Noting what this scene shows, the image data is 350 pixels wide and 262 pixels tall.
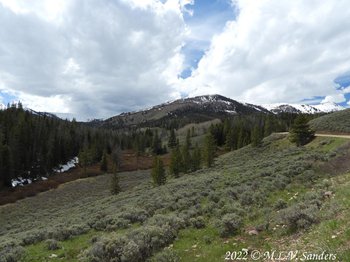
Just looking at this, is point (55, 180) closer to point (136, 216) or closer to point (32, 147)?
point (32, 147)

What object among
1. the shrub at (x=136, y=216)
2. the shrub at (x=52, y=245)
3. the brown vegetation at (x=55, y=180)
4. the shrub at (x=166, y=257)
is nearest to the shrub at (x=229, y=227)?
the shrub at (x=166, y=257)

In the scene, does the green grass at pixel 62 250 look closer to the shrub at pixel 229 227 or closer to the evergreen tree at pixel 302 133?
the shrub at pixel 229 227

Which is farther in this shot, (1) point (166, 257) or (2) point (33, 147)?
(2) point (33, 147)

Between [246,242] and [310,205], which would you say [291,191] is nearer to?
[310,205]

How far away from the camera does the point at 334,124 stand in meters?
59.2

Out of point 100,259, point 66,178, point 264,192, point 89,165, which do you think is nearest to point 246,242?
point 100,259

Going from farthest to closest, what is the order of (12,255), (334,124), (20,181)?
(20,181)
(334,124)
(12,255)

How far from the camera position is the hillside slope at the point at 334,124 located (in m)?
55.0

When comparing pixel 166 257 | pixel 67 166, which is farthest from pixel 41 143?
pixel 166 257

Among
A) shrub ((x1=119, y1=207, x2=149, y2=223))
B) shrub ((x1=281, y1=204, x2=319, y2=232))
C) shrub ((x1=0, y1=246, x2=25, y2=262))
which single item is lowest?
shrub ((x1=0, y1=246, x2=25, y2=262))

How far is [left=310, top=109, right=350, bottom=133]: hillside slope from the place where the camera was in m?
55.0

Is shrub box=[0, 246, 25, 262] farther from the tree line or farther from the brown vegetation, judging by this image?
the tree line

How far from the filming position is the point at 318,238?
9.14 m

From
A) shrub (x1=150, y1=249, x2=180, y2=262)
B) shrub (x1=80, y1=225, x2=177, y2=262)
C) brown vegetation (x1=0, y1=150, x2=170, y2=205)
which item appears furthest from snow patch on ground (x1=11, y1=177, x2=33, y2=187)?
shrub (x1=150, y1=249, x2=180, y2=262)
